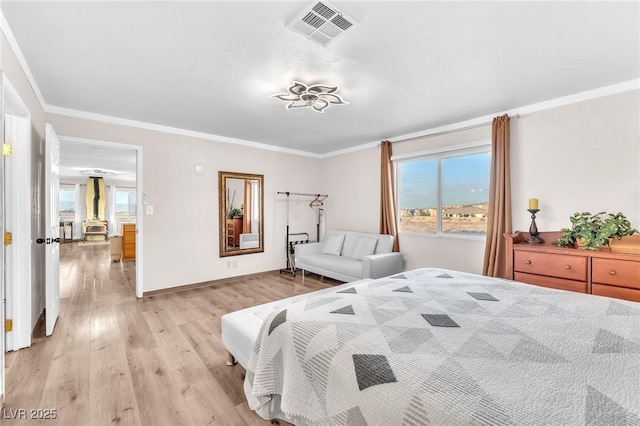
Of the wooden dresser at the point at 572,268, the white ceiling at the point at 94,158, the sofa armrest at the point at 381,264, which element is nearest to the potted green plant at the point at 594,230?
the wooden dresser at the point at 572,268

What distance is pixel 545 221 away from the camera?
10.1 ft

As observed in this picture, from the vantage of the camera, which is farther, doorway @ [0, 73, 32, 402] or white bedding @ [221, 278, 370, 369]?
doorway @ [0, 73, 32, 402]

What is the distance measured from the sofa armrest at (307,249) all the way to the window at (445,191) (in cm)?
159

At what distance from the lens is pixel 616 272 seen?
2373mm

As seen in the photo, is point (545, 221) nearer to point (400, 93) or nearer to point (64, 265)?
point (400, 93)

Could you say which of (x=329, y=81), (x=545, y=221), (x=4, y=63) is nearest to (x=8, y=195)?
(x=4, y=63)

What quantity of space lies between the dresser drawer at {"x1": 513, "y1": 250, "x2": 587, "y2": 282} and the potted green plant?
18 centimetres

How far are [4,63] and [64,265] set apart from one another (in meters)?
5.53

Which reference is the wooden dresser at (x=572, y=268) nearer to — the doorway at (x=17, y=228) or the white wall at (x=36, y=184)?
the doorway at (x=17, y=228)

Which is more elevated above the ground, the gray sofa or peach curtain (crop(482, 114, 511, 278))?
peach curtain (crop(482, 114, 511, 278))

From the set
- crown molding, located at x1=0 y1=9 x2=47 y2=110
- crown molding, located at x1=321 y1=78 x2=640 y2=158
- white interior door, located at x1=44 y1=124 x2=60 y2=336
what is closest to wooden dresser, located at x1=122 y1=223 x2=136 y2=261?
white interior door, located at x1=44 y1=124 x2=60 y2=336

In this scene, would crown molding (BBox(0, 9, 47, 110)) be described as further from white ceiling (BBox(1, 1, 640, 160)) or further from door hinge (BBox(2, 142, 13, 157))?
door hinge (BBox(2, 142, 13, 157))

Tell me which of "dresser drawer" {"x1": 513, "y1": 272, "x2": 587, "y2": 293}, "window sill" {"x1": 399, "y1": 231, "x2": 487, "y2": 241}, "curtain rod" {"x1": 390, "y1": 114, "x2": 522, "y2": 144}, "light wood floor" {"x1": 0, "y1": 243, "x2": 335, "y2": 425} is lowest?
"light wood floor" {"x1": 0, "y1": 243, "x2": 335, "y2": 425}

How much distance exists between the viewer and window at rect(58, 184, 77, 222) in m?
9.90
